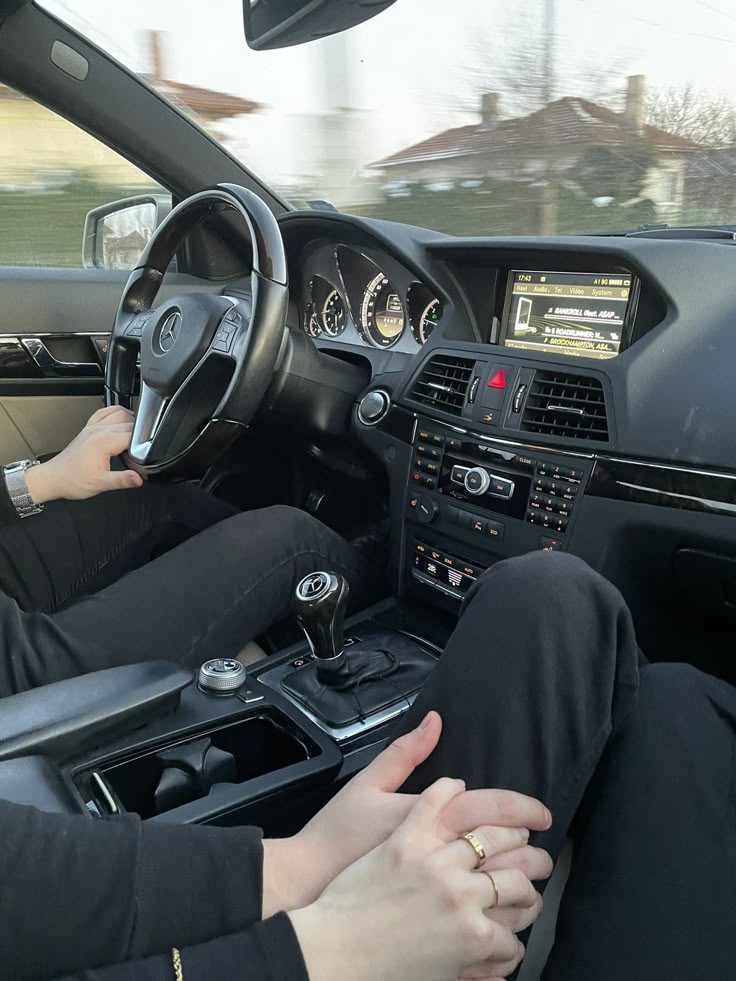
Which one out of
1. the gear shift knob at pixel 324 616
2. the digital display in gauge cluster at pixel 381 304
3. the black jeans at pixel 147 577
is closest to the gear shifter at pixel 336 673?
the gear shift knob at pixel 324 616

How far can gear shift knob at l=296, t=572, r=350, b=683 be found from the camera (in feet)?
4.50

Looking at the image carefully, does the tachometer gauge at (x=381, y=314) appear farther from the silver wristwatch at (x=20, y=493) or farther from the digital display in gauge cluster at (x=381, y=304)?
the silver wristwatch at (x=20, y=493)

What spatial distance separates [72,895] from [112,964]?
2.1 inches

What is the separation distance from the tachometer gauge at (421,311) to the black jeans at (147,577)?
49cm

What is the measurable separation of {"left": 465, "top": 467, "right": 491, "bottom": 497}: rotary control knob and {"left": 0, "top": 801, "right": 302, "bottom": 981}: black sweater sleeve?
934mm

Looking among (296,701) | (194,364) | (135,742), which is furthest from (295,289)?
(135,742)

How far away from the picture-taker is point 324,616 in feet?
4.52

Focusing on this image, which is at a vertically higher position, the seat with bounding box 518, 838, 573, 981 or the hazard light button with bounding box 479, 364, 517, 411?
the hazard light button with bounding box 479, 364, 517, 411

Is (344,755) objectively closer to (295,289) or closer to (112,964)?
(112,964)

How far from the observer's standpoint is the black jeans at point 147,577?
1211 mm

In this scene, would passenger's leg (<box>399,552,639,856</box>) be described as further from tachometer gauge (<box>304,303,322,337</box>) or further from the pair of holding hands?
tachometer gauge (<box>304,303,322,337</box>)

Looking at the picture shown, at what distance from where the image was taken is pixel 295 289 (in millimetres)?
2158

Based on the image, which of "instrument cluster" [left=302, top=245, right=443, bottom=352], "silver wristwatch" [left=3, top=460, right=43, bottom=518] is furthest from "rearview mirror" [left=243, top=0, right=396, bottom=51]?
"silver wristwatch" [left=3, top=460, right=43, bottom=518]

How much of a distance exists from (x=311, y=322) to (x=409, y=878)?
5.46ft
